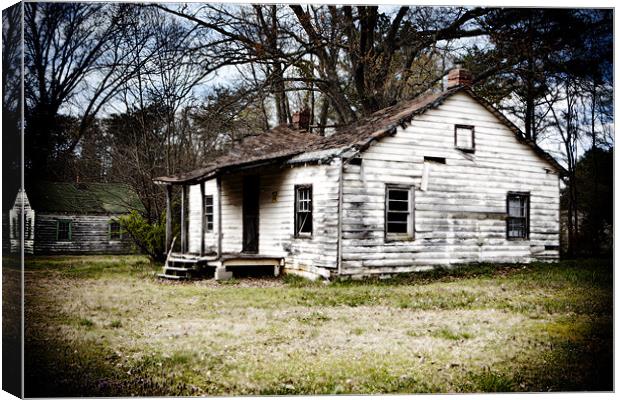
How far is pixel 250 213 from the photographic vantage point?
12.2 metres

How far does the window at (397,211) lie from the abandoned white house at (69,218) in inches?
216

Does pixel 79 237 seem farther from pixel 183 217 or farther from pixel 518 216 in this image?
pixel 518 216

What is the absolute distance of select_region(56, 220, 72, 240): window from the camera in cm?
598

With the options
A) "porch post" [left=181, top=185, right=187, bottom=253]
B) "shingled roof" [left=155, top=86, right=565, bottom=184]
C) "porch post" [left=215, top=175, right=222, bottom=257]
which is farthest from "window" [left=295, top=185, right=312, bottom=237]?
"porch post" [left=181, top=185, right=187, bottom=253]

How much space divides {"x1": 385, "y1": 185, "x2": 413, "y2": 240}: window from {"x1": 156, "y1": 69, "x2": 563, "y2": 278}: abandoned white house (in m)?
0.02

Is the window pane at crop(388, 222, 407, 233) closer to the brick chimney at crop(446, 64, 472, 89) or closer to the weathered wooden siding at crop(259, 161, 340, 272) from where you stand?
the weathered wooden siding at crop(259, 161, 340, 272)

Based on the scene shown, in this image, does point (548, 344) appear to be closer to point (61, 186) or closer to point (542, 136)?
point (542, 136)

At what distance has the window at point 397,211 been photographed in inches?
425

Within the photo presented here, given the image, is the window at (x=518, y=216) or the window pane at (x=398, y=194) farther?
the window pane at (x=398, y=194)

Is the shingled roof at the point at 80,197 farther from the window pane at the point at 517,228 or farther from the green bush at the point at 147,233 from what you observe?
the window pane at the point at 517,228

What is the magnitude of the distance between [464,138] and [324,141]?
106 inches

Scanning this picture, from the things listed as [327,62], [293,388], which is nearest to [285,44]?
[327,62]

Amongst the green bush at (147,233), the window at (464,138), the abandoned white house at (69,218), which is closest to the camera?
the abandoned white house at (69,218)

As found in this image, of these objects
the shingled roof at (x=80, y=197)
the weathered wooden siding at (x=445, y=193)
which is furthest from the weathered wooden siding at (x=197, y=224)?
the weathered wooden siding at (x=445, y=193)
